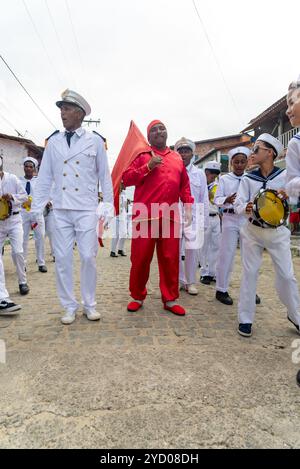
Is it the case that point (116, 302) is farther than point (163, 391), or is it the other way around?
point (116, 302)

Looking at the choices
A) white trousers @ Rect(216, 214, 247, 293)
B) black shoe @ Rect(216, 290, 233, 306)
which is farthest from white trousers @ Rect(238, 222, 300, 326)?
black shoe @ Rect(216, 290, 233, 306)

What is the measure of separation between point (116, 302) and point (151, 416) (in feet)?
8.09

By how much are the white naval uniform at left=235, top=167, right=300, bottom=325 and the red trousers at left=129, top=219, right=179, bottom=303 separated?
2.75 feet

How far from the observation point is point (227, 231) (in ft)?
13.6

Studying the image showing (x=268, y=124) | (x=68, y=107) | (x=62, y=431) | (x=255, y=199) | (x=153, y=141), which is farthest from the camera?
(x=268, y=124)

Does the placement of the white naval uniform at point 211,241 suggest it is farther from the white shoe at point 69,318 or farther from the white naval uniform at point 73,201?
the white shoe at point 69,318

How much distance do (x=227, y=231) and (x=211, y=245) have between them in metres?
1.37

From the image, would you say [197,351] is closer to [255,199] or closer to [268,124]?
[255,199]

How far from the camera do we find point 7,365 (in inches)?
94.2

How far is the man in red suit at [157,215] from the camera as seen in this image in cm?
361

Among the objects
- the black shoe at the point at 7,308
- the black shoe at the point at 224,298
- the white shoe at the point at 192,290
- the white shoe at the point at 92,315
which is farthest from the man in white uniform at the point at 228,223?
the black shoe at the point at 7,308

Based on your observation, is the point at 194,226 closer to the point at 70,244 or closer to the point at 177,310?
the point at 177,310

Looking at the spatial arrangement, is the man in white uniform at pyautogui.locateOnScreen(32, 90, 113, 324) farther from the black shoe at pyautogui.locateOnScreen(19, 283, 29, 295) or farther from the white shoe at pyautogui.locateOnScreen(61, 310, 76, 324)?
the black shoe at pyautogui.locateOnScreen(19, 283, 29, 295)
